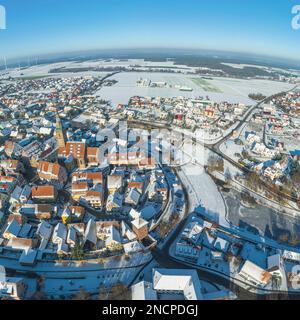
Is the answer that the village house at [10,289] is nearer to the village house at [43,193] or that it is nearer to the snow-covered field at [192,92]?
the village house at [43,193]

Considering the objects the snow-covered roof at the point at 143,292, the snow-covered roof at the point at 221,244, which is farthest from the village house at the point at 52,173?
the snow-covered roof at the point at 221,244

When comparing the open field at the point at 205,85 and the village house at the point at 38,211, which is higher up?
the open field at the point at 205,85

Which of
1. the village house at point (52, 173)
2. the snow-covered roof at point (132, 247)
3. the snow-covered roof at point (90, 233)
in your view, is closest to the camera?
the snow-covered roof at point (132, 247)

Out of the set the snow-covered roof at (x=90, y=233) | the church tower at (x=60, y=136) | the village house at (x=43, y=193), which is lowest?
the snow-covered roof at (x=90, y=233)

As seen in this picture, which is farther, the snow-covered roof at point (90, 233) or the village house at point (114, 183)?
the village house at point (114, 183)

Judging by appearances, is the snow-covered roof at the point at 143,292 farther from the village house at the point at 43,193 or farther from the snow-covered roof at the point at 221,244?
the village house at the point at 43,193

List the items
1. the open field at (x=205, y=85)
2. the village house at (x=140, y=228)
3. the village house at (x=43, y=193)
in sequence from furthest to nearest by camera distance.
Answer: the open field at (x=205, y=85) → the village house at (x=43, y=193) → the village house at (x=140, y=228)

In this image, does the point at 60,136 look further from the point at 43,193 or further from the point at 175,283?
the point at 175,283

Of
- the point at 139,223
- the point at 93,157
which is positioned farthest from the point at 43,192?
the point at 139,223

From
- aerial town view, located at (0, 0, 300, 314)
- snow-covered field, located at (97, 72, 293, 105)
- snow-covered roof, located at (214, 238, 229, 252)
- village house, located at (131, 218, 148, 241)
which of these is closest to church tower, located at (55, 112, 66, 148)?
aerial town view, located at (0, 0, 300, 314)

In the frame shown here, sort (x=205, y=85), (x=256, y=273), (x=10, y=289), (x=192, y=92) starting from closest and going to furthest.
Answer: (x=10, y=289) < (x=256, y=273) < (x=192, y=92) < (x=205, y=85)

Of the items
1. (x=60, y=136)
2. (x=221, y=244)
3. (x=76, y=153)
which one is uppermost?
(x=60, y=136)
